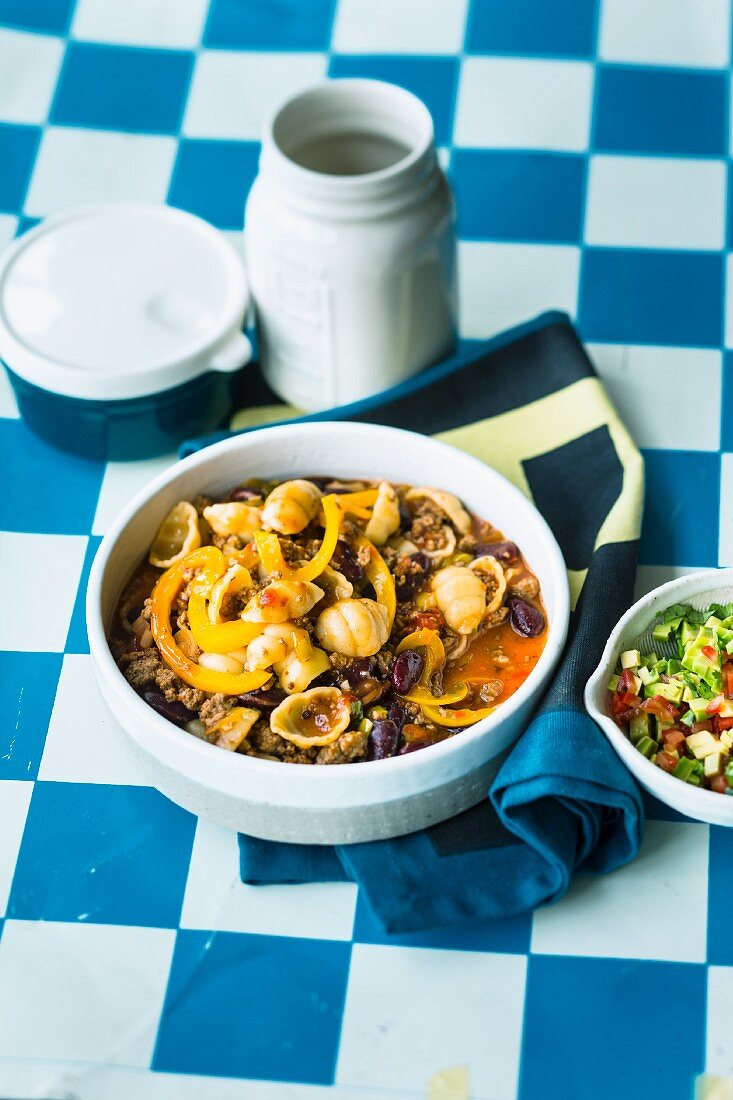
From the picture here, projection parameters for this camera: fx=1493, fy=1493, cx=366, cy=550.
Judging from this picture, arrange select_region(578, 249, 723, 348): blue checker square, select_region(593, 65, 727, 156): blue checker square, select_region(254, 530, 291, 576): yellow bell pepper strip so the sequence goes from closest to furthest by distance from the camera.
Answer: select_region(254, 530, 291, 576): yellow bell pepper strip → select_region(578, 249, 723, 348): blue checker square → select_region(593, 65, 727, 156): blue checker square

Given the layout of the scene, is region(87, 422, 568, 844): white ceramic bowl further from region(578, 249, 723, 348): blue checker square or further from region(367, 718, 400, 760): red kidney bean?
region(578, 249, 723, 348): blue checker square

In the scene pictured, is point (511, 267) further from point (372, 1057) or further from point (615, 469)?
point (372, 1057)

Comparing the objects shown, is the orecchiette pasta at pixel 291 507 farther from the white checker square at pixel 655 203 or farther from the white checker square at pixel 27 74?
the white checker square at pixel 27 74

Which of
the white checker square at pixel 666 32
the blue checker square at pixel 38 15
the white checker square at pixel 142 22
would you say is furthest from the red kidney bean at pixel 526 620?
the blue checker square at pixel 38 15

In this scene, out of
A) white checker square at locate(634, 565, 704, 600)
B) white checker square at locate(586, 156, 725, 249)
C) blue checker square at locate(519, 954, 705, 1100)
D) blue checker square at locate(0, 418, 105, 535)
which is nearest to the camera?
blue checker square at locate(519, 954, 705, 1100)

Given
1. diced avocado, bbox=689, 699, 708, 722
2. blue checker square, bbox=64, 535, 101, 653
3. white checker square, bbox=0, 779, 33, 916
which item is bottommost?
white checker square, bbox=0, 779, 33, 916

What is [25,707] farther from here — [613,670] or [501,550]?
[613,670]

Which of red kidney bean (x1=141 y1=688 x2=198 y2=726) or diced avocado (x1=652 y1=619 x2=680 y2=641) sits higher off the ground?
diced avocado (x1=652 y1=619 x2=680 y2=641)

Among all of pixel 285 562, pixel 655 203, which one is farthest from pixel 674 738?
pixel 655 203

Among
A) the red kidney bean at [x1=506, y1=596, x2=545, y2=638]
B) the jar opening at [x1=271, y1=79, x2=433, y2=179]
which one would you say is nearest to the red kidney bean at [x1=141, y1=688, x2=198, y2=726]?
the red kidney bean at [x1=506, y1=596, x2=545, y2=638]
